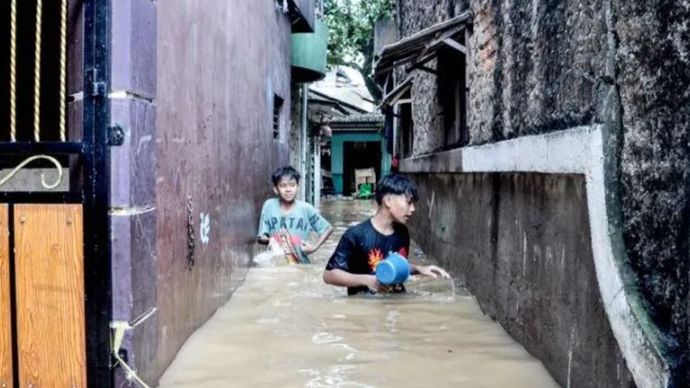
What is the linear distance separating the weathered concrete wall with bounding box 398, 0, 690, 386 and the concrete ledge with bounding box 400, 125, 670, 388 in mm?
34

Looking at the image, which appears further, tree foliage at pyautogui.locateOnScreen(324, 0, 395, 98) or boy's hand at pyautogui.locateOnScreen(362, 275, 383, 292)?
tree foliage at pyautogui.locateOnScreen(324, 0, 395, 98)

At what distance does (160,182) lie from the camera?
3654 mm

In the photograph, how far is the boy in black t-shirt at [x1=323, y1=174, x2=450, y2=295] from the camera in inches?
209

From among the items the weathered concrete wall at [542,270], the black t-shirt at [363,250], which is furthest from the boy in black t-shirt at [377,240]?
the weathered concrete wall at [542,270]

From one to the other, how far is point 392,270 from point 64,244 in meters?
2.54

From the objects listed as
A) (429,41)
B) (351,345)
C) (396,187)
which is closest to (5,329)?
(351,345)

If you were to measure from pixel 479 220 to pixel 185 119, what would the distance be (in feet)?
9.10

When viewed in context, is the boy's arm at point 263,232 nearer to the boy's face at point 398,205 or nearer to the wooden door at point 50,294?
the boy's face at point 398,205

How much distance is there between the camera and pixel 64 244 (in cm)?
299

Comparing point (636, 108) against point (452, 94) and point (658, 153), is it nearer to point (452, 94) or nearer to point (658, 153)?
point (658, 153)

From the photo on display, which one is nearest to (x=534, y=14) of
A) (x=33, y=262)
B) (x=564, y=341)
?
(x=564, y=341)

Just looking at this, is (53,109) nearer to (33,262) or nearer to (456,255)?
(33,262)

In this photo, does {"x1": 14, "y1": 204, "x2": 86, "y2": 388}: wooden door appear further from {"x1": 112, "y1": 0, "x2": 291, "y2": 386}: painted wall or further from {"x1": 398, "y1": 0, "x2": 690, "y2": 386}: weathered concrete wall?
{"x1": 398, "y1": 0, "x2": 690, "y2": 386}: weathered concrete wall

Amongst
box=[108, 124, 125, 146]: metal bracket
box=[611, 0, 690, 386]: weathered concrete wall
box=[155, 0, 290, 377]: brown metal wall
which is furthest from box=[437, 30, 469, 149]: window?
box=[108, 124, 125, 146]: metal bracket
